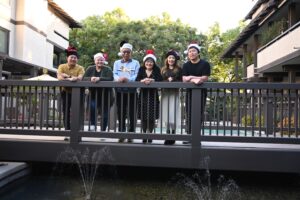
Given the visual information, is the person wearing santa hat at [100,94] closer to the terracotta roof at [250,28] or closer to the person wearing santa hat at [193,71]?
the person wearing santa hat at [193,71]

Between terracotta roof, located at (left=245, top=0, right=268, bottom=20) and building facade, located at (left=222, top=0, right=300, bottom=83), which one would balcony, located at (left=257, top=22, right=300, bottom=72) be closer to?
building facade, located at (left=222, top=0, right=300, bottom=83)

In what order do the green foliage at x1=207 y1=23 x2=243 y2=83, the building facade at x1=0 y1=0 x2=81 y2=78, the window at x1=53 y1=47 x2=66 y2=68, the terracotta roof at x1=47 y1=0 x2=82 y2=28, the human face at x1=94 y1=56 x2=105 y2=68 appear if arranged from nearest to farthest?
1. the human face at x1=94 y1=56 x2=105 y2=68
2. the building facade at x1=0 y1=0 x2=81 y2=78
3. the terracotta roof at x1=47 y1=0 x2=82 y2=28
4. the window at x1=53 y1=47 x2=66 y2=68
5. the green foliage at x1=207 y1=23 x2=243 y2=83

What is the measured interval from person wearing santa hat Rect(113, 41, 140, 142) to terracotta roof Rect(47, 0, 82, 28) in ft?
75.4

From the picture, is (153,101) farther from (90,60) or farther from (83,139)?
(90,60)

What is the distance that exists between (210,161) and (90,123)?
2.00 metres

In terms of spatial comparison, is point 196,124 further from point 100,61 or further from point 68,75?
point 68,75

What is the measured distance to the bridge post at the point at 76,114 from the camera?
630cm

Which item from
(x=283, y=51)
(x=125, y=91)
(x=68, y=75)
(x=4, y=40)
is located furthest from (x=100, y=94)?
(x=4, y=40)

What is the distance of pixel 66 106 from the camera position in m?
6.51

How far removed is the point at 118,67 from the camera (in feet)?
22.4

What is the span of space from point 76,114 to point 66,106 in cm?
27

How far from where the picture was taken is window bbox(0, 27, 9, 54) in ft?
71.6

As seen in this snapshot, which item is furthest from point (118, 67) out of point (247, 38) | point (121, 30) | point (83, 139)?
point (121, 30)

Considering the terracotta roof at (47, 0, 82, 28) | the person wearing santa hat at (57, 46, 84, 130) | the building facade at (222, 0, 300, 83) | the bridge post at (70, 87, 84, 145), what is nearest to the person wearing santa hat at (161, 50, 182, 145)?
the bridge post at (70, 87, 84, 145)
